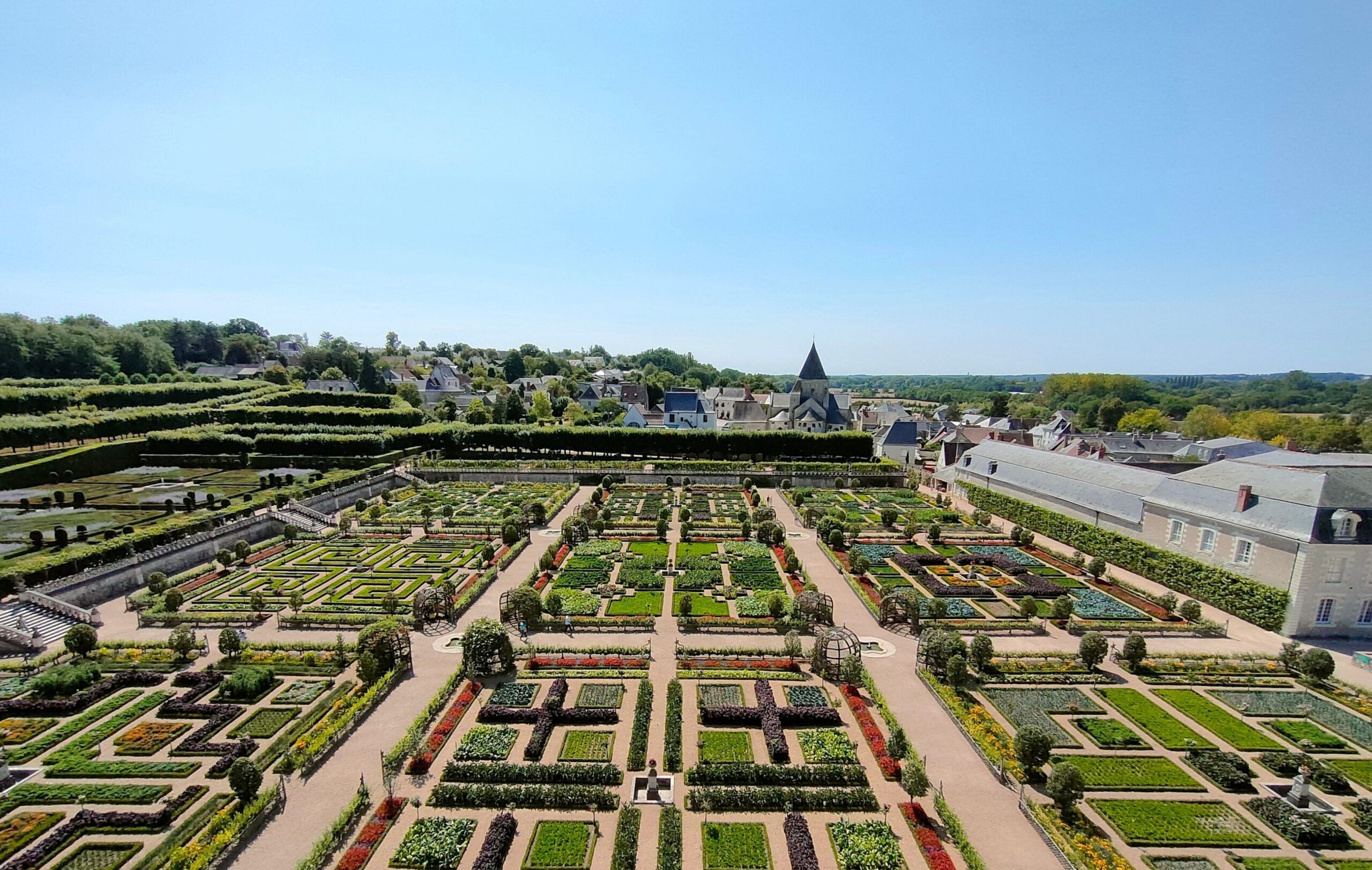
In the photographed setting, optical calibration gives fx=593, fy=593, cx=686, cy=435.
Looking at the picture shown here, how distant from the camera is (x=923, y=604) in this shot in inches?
1362

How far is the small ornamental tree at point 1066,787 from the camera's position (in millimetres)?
18516

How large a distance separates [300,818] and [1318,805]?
32723mm

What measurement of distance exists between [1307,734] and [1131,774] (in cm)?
905

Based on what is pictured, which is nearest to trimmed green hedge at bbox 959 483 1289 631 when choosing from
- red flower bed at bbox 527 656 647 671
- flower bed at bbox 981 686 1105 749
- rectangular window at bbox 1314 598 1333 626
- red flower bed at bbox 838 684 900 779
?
rectangular window at bbox 1314 598 1333 626

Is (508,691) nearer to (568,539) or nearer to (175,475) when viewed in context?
(568,539)

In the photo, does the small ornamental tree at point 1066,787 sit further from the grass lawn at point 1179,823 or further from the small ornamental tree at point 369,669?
the small ornamental tree at point 369,669

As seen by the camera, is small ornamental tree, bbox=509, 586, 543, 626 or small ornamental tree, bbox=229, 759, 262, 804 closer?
small ornamental tree, bbox=229, 759, 262, 804

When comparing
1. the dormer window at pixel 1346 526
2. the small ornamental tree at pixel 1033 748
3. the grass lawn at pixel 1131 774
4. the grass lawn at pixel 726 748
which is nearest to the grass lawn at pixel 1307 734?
the grass lawn at pixel 1131 774

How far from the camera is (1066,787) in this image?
18.5 metres

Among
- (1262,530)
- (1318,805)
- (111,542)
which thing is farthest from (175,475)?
(1262,530)

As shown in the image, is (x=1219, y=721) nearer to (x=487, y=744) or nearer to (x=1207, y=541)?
(x=1207, y=541)

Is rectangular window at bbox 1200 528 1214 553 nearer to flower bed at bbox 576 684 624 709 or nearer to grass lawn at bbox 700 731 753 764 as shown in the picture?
grass lawn at bbox 700 731 753 764

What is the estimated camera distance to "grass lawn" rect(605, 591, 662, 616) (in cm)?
3328

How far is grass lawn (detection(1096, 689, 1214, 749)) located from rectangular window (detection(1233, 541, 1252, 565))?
48.9 feet
